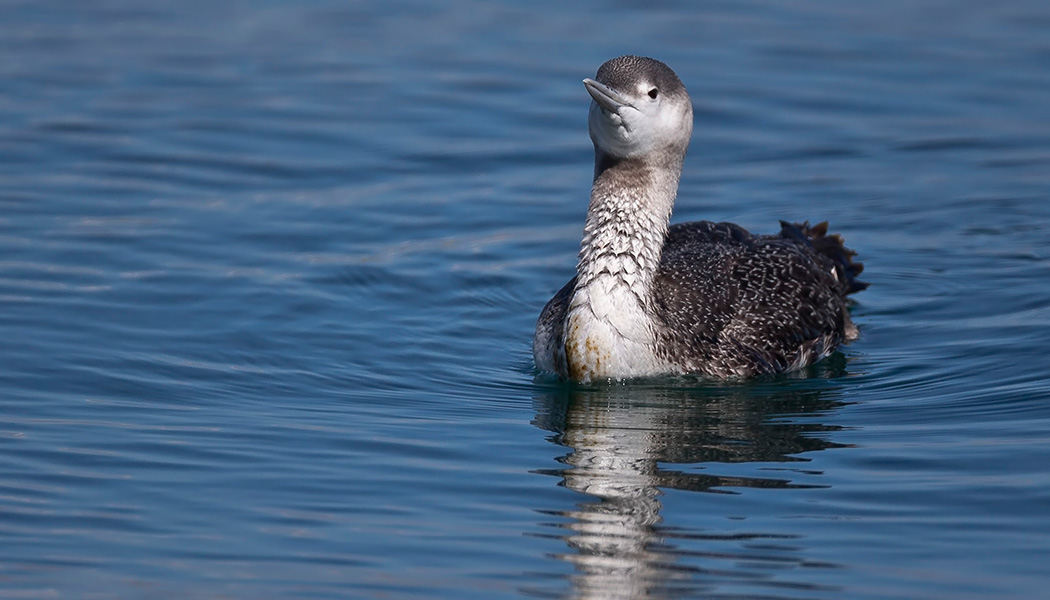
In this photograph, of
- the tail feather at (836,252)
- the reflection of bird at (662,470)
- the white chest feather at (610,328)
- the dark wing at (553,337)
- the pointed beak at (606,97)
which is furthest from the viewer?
the tail feather at (836,252)

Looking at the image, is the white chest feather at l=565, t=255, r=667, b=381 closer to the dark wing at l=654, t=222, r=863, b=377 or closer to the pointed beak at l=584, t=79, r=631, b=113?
the dark wing at l=654, t=222, r=863, b=377

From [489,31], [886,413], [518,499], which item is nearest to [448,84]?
[489,31]

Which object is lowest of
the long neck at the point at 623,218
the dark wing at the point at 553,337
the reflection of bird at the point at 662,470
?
the reflection of bird at the point at 662,470

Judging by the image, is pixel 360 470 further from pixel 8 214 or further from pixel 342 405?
pixel 8 214

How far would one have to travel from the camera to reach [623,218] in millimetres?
9320

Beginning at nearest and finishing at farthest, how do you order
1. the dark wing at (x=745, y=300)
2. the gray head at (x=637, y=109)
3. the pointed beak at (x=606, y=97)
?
the pointed beak at (x=606, y=97) → the gray head at (x=637, y=109) → the dark wing at (x=745, y=300)

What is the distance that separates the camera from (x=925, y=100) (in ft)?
51.9

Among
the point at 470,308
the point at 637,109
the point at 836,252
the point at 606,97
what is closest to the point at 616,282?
the point at 637,109

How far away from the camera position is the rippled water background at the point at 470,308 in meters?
6.93

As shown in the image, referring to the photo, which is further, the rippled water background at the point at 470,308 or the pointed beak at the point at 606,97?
the pointed beak at the point at 606,97

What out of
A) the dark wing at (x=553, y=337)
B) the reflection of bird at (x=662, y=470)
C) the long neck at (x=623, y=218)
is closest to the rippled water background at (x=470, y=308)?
the reflection of bird at (x=662, y=470)

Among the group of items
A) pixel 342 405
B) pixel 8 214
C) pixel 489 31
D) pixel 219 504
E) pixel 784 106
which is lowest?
pixel 219 504

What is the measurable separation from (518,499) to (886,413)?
2.49 meters

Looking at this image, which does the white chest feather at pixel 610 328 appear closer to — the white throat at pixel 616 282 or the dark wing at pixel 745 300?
the white throat at pixel 616 282
